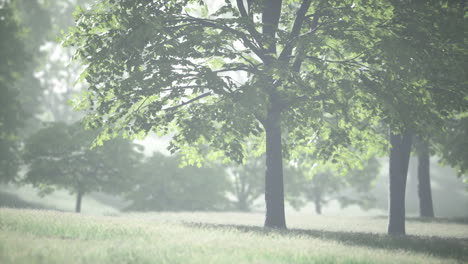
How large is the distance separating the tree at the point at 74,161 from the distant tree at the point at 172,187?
510 centimetres

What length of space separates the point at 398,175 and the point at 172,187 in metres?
20.1

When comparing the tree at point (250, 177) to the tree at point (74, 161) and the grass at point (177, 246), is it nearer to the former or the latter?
the tree at point (74, 161)

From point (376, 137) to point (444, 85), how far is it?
3.01m

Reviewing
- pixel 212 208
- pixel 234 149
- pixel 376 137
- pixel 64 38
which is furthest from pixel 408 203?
pixel 64 38

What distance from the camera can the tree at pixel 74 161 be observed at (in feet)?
70.4

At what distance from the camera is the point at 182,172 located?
30.3 m

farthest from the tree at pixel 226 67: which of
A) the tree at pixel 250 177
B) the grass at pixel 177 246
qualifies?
the tree at pixel 250 177

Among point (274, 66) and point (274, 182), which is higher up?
point (274, 66)

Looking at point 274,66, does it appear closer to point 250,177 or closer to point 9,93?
point 9,93

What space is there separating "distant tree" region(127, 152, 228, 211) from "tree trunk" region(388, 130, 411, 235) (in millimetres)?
18886

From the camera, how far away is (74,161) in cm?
2209

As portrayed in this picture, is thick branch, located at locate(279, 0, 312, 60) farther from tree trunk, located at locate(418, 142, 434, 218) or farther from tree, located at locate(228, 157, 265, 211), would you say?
tree, located at locate(228, 157, 265, 211)

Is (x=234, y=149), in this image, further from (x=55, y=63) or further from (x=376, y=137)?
(x=55, y=63)

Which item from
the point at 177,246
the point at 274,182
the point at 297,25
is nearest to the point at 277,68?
the point at 297,25
